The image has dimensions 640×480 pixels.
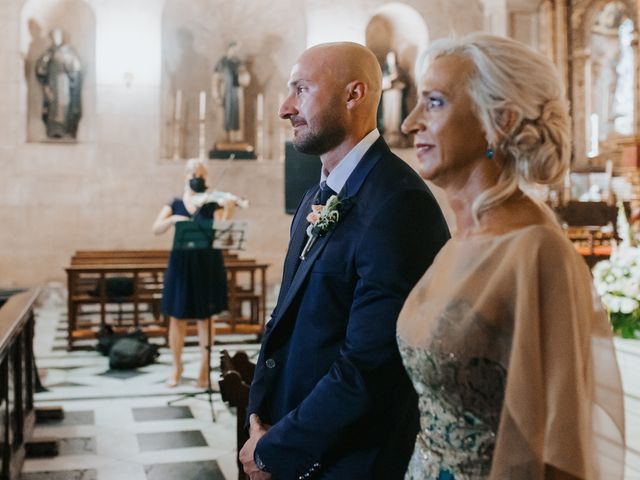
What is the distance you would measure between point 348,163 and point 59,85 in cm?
1275

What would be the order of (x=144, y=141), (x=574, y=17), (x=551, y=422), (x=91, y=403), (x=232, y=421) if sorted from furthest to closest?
(x=574, y=17) < (x=144, y=141) < (x=91, y=403) < (x=232, y=421) < (x=551, y=422)

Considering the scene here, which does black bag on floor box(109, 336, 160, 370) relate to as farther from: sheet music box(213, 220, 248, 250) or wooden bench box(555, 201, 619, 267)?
wooden bench box(555, 201, 619, 267)

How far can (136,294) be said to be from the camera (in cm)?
985

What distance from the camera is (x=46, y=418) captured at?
19.6ft

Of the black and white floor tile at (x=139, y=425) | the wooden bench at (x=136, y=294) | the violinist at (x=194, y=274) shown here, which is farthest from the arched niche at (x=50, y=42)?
the violinist at (x=194, y=274)

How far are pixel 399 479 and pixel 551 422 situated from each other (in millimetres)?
688

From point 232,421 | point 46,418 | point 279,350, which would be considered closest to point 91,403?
point 46,418

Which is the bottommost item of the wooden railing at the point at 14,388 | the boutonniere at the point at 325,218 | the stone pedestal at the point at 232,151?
the wooden railing at the point at 14,388

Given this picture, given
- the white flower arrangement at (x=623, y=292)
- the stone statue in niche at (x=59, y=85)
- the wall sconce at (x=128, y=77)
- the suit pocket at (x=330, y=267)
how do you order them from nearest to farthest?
the suit pocket at (x=330, y=267)
the white flower arrangement at (x=623, y=292)
the wall sconce at (x=128, y=77)
the stone statue in niche at (x=59, y=85)

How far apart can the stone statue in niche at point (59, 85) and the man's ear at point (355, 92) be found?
12.7 meters

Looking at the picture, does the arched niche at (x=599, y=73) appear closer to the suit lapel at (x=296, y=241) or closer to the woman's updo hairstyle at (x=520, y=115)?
the suit lapel at (x=296, y=241)

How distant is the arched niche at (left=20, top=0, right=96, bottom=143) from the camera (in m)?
14.0

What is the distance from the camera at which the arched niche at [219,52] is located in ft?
48.6

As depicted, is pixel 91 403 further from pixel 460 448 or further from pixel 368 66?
pixel 460 448
